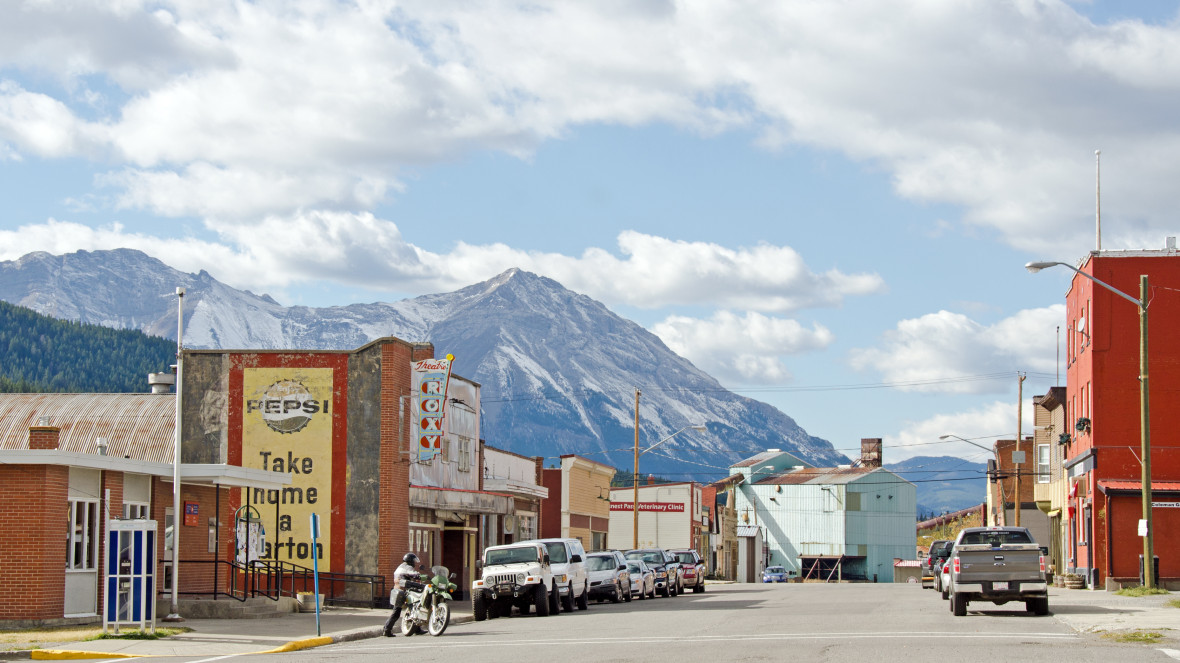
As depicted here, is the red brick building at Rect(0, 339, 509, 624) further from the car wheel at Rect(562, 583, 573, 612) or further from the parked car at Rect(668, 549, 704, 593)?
the parked car at Rect(668, 549, 704, 593)

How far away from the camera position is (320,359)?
41.4m

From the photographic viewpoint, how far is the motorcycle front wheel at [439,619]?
2662 centimetres

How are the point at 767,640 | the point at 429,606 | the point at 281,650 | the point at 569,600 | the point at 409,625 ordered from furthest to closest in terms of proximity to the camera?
the point at 569,600, the point at 409,625, the point at 429,606, the point at 281,650, the point at 767,640

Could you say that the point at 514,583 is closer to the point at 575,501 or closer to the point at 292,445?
the point at 292,445

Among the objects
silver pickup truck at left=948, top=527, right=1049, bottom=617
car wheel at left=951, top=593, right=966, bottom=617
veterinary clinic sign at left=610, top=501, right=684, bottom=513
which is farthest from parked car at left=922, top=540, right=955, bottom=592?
veterinary clinic sign at left=610, top=501, right=684, bottom=513

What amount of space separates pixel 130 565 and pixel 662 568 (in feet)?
84.7

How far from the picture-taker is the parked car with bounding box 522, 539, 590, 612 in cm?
3519

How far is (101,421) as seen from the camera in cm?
4325

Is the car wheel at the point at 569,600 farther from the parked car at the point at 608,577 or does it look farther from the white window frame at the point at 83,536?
the white window frame at the point at 83,536

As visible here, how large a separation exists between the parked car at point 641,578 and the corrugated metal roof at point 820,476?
68887mm

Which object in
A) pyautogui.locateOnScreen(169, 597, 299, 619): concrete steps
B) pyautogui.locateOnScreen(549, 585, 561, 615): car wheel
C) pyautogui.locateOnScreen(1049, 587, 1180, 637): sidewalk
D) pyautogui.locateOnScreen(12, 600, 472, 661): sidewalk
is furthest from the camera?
pyautogui.locateOnScreen(549, 585, 561, 615): car wheel

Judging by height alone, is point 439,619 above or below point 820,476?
below

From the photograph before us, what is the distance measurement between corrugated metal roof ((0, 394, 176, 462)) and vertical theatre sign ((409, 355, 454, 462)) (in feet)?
25.1

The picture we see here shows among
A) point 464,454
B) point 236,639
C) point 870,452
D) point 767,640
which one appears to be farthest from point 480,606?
point 870,452
